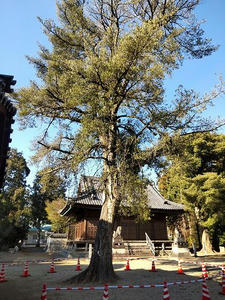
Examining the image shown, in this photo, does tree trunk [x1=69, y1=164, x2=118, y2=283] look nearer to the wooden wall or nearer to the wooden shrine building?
the wooden shrine building

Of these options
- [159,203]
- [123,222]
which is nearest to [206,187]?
[159,203]

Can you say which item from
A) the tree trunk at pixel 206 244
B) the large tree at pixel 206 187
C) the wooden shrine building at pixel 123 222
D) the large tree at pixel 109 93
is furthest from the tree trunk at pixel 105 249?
the tree trunk at pixel 206 244

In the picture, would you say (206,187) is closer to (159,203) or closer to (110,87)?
(159,203)

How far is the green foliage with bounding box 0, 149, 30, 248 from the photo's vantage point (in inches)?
1069

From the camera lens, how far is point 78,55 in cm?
1186

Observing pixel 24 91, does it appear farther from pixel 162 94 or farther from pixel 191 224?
pixel 191 224

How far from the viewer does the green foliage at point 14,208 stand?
2714 centimetres

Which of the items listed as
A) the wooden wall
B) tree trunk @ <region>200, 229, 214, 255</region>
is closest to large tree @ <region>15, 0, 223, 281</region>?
the wooden wall

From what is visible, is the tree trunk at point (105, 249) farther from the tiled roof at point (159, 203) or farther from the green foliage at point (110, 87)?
the tiled roof at point (159, 203)

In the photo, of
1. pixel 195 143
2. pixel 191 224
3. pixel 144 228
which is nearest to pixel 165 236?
pixel 144 228

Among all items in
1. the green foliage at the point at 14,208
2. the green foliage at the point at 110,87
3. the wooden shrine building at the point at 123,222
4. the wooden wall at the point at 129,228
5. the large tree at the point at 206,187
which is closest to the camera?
the green foliage at the point at 110,87

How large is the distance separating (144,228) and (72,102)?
19450 millimetres

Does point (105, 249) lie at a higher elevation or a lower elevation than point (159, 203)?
lower

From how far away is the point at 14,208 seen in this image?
28766mm
